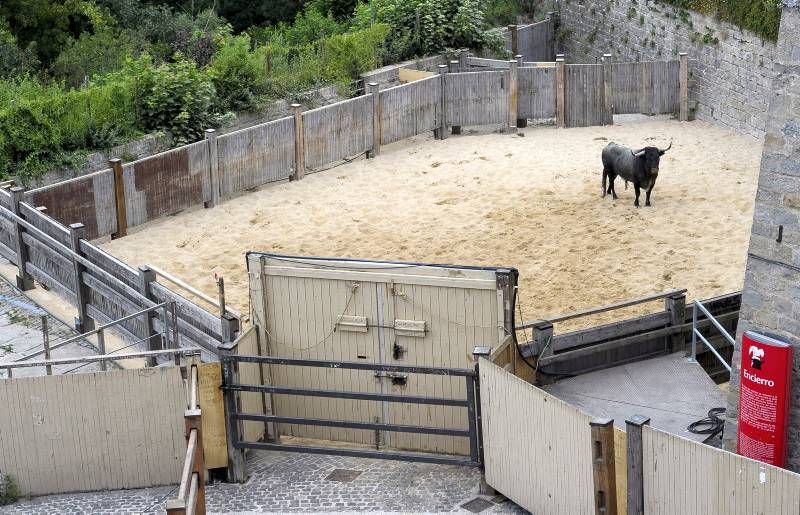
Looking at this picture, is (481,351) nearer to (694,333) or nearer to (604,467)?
(604,467)

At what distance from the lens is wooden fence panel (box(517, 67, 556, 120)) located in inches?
1049

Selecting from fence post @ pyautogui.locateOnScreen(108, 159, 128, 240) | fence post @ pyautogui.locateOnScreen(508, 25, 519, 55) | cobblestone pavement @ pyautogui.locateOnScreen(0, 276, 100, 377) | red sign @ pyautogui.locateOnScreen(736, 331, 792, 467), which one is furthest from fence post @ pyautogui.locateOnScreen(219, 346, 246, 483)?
fence post @ pyautogui.locateOnScreen(508, 25, 519, 55)

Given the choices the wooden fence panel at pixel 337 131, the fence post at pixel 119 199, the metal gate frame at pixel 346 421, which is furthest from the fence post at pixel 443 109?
the metal gate frame at pixel 346 421

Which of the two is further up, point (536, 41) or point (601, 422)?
point (536, 41)

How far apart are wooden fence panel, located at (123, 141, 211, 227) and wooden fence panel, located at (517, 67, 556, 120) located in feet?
22.7

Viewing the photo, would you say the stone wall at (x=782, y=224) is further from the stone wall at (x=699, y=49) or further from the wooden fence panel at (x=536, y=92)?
the wooden fence panel at (x=536, y=92)

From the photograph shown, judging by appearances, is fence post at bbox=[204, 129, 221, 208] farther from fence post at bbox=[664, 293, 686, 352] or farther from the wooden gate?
fence post at bbox=[664, 293, 686, 352]

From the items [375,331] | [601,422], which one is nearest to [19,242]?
[375,331]

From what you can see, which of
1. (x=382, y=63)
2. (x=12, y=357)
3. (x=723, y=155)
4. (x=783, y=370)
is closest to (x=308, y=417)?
(x=12, y=357)

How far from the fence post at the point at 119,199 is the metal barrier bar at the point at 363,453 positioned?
886 centimetres

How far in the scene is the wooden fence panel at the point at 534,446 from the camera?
11383 mm

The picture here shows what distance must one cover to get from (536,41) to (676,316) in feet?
61.2

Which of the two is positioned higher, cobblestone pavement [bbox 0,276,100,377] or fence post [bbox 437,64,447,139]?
fence post [bbox 437,64,447,139]

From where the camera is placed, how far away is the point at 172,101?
23.5 m
